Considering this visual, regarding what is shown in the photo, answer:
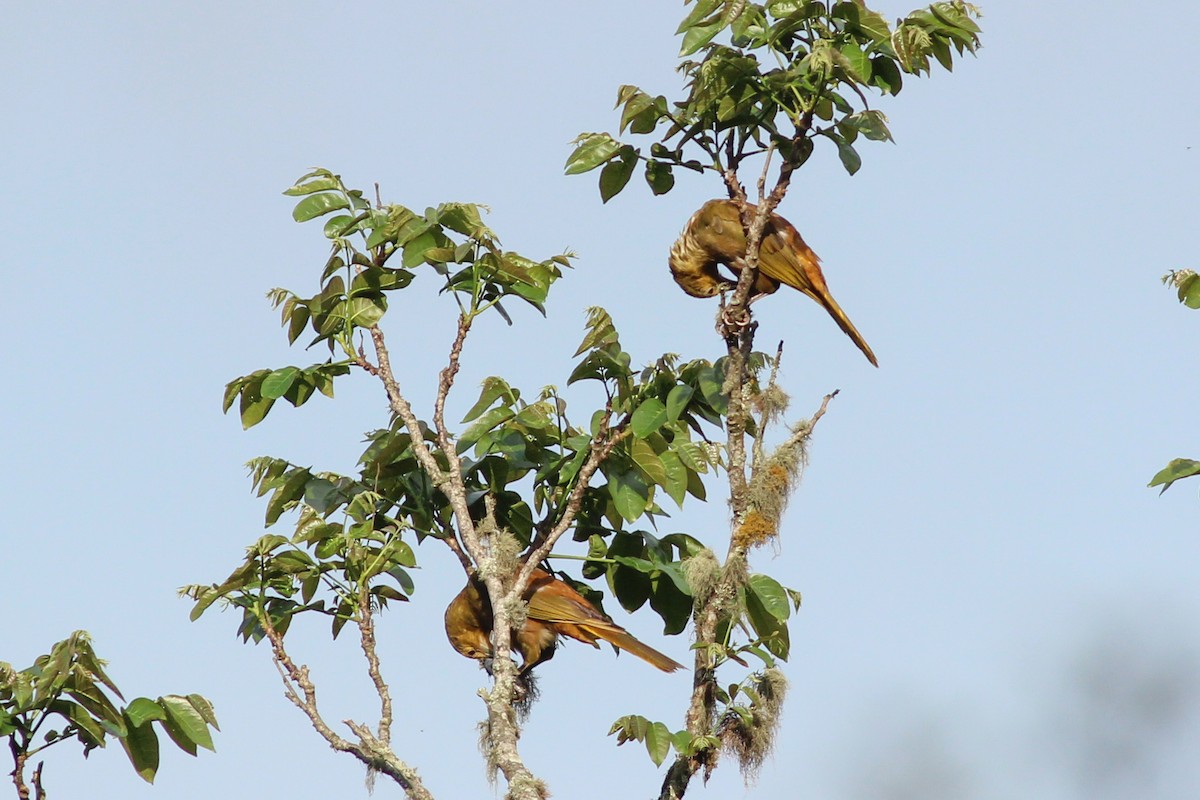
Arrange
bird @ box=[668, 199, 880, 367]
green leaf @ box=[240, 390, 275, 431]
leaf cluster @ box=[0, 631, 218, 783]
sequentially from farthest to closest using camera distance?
1. bird @ box=[668, 199, 880, 367]
2. green leaf @ box=[240, 390, 275, 431]
3. leaf cluster @ box=[0, 631, 218, 783]

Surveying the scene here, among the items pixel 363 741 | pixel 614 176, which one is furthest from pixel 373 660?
pixel 614 176

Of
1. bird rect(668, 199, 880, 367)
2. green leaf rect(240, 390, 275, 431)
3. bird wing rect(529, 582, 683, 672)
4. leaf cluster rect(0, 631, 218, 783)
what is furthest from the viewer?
bird rect(668, 199, 880, 367)

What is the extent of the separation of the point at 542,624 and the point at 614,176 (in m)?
1.78

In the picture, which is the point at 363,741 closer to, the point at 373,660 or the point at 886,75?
the point at 373,660

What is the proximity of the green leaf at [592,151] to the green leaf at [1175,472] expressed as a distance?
7.31 ft

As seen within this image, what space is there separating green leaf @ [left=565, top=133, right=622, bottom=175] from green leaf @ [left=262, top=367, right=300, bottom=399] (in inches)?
51.1

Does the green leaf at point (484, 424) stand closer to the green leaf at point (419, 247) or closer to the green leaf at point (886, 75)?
the green leaf at point (419, 247)

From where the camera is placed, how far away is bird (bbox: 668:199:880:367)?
21.4 ft

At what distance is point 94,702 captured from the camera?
4520mm

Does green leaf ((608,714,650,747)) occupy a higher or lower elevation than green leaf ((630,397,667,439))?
lower

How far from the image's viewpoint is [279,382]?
5.74 meters

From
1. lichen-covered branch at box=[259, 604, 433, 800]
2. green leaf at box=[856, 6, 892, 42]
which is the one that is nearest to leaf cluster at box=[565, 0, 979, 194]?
green leaf at box=[856, 6, 892, 42]

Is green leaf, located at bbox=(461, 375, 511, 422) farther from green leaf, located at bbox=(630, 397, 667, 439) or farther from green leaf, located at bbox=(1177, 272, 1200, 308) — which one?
green leaf, located at bbox=(1177, 272, 1200, 308)

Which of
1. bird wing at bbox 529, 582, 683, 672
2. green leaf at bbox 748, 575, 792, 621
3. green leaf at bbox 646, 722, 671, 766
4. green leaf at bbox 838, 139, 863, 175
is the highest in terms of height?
green leaf at bbox 838, 139, 863, 175
